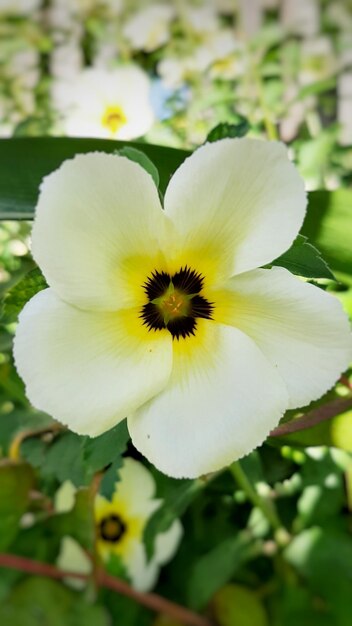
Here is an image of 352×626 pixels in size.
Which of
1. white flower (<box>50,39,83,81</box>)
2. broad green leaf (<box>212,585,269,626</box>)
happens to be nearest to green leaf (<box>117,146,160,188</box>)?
broad green leaf (<box>212,585,269,626</box>)

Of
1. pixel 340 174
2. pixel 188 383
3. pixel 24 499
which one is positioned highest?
pixel 188 383

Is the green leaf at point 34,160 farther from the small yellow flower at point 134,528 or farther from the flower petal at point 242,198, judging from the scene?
the small yellow flower at point 134,528

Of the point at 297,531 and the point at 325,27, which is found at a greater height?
the point at 325,27

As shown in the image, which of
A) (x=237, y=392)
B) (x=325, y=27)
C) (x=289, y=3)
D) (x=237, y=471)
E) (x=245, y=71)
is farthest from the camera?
(x=289, y=3)

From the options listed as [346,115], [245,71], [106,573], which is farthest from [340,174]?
[346,115]

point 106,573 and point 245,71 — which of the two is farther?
point 245,71

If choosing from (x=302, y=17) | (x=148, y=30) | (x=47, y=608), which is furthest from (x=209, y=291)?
(x=302, y=17)

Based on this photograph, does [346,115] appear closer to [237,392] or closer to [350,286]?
[350,286]
